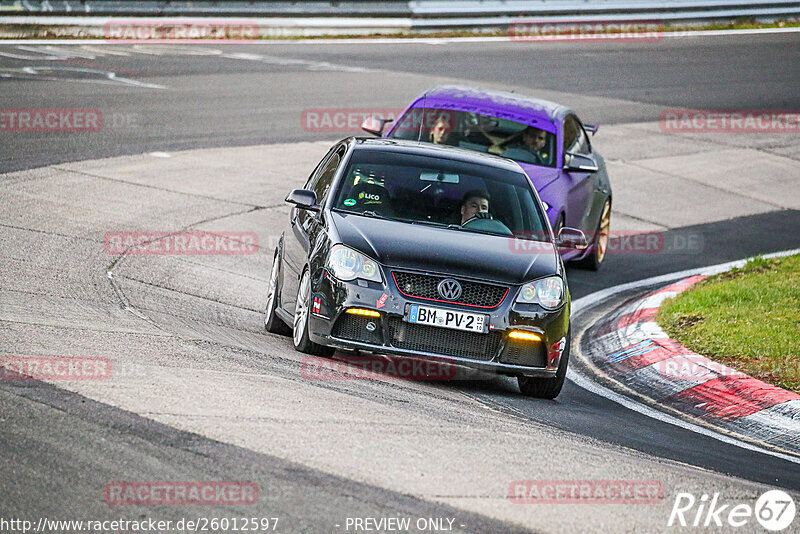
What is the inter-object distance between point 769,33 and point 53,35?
71.2ft

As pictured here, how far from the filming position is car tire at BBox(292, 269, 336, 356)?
8.46m

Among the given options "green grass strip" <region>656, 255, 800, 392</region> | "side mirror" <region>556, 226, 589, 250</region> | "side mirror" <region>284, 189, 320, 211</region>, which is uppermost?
"side mirror" <region>284, 189, 320, 211</region>

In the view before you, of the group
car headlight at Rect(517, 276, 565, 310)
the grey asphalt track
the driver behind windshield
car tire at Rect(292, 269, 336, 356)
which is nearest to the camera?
the grey asphalt track

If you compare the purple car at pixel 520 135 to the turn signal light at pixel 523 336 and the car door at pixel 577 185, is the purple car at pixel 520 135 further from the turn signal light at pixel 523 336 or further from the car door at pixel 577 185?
the turn signal light at pixel 523 336

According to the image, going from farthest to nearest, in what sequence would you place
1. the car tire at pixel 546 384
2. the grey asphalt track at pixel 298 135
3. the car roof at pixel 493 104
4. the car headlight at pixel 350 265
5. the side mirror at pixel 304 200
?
the car roof at pixel 493 104, the side mirror at pixel 304 200, the car tire at pixel 546 384, the car headlight at pixel 350 265, the grey asphalt track at pixel 298 135

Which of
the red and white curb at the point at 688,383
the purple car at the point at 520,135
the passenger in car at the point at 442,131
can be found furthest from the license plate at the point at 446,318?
the passenger in car at the point at 442,131

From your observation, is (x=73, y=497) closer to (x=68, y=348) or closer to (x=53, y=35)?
(x=68, y=348)

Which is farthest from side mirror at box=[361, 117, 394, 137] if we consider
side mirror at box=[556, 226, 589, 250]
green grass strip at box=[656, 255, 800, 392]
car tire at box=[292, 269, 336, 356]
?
car tire at box=[292, 269, 336, 356]

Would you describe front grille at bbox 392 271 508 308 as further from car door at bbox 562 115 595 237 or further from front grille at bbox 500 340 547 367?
car door at bbox 562 115 595 237

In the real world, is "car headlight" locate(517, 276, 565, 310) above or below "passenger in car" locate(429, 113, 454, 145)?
below

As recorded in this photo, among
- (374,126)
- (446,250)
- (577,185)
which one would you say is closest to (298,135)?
(374,126)

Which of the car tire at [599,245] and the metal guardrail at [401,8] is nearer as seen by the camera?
the car tire at [599,245]

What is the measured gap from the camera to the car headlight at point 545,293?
8305 millimetres

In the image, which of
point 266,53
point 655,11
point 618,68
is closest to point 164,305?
point 266,53
